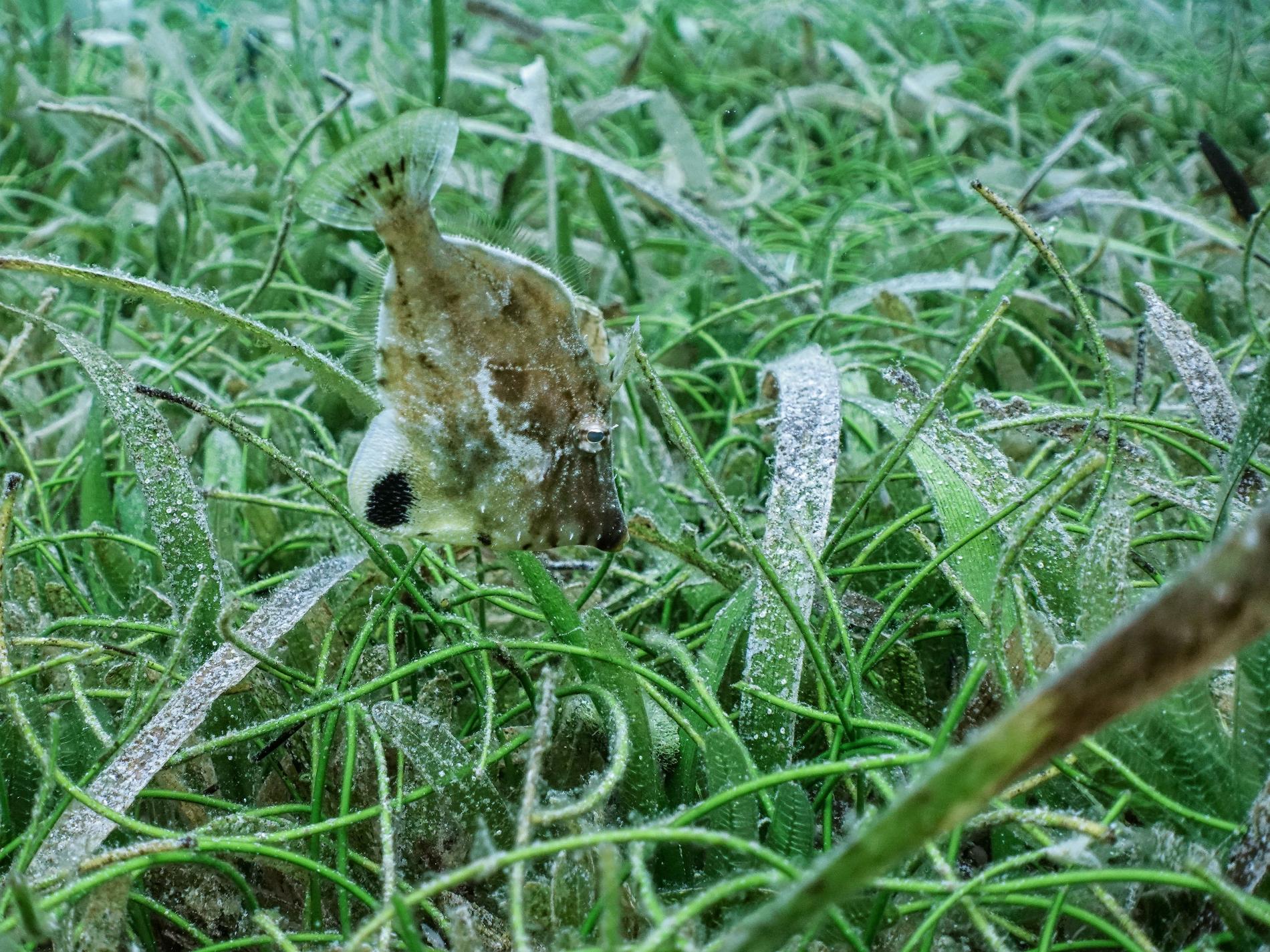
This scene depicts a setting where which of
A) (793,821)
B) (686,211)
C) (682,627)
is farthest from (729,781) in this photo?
(686,211)

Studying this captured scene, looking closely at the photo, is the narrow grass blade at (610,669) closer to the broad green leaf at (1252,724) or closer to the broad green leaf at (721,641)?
the broad green leaf at (721,641)

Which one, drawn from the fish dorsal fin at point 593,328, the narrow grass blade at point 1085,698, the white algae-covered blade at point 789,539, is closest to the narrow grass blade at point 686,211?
the white algae-covered blade at point 789,539

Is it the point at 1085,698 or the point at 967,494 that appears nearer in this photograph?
the point at 1085,698

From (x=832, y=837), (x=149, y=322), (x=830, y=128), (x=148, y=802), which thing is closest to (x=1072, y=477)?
(x=832, y=837)

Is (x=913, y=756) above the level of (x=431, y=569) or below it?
above

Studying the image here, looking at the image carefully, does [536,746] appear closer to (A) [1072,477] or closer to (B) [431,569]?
(A) [1072,477]

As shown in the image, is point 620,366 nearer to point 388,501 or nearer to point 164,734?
point 388,501
